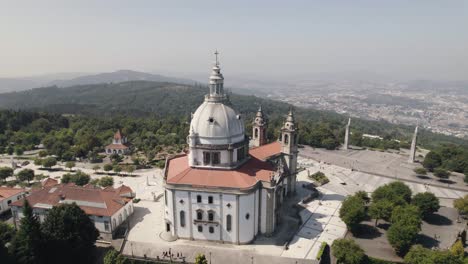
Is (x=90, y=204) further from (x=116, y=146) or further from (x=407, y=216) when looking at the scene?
(x=116, y=146)

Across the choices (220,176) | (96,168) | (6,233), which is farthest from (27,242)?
(96,168)

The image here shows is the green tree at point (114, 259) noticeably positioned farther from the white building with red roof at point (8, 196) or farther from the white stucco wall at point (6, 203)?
the white stucco wall at point (6, 203)

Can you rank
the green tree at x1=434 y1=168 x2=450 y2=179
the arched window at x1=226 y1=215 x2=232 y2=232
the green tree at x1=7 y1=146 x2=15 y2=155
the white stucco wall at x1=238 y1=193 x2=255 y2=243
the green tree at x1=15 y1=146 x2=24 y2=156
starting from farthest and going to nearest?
1. the green tree at x1=7 y1=146 x2=15 y2=155
2. the green tree at x1=15 y1=146 x2=24 y2=156
3. the green tree at x1=434 y1=168 x2=450 y2=179
4. the arched window at x1=226 y1=215 x2=232 y2=232
5. the white stucco wall at x1=238 y1=193 x2=255 y2=243

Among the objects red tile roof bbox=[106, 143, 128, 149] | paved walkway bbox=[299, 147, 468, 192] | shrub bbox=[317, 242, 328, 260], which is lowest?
paved walkway bbox=[299, 147, 468, 192]

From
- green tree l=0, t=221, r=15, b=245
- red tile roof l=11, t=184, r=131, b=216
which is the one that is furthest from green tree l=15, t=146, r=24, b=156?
green tree l=0, t=221, r=15, b=245

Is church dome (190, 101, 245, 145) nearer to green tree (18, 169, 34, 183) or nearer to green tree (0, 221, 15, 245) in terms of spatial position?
green tree (0, 221, 15, 245)

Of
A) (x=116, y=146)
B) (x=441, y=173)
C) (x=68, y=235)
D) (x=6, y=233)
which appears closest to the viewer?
(x=68, y=235)
